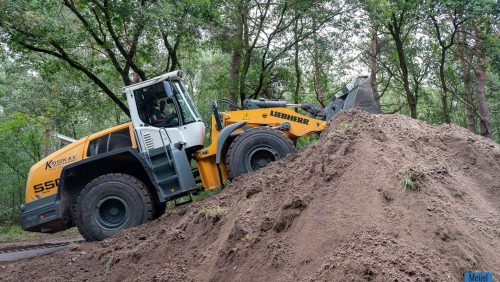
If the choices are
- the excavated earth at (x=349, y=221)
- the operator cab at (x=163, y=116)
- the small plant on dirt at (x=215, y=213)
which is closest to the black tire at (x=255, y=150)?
the operator cab at (x=163, y=116)

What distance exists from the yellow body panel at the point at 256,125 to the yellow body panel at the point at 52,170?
1.43 m

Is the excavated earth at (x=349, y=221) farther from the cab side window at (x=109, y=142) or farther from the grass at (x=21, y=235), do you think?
the grass at (x=21, y=235)

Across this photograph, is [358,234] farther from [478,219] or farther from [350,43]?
[350,43]

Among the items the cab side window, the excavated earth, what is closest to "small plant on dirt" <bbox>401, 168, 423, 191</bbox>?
the excavated earth

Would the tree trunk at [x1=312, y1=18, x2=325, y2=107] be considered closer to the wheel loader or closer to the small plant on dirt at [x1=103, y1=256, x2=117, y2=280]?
the wheel loader

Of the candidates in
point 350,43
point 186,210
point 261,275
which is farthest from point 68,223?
point 350,43

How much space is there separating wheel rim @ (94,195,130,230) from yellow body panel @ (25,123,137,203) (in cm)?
102

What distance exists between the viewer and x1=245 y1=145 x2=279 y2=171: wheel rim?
29.3 feet

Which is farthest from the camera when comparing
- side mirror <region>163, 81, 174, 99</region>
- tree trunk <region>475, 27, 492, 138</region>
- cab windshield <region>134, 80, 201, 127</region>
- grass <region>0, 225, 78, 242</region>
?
tree trunk <region>475, 27, 492, 138</region>

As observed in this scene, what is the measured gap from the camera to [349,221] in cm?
470

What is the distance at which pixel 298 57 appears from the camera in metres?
23.1

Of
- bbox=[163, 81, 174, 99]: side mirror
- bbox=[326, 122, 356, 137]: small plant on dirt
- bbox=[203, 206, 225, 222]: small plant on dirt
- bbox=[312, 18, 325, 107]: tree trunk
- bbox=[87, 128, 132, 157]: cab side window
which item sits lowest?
bbox=[203, 206, 225, 222]: small plant on dirt

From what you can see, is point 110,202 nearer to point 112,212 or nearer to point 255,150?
point 112,212

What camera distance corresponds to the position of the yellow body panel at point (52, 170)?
9.56 metres
